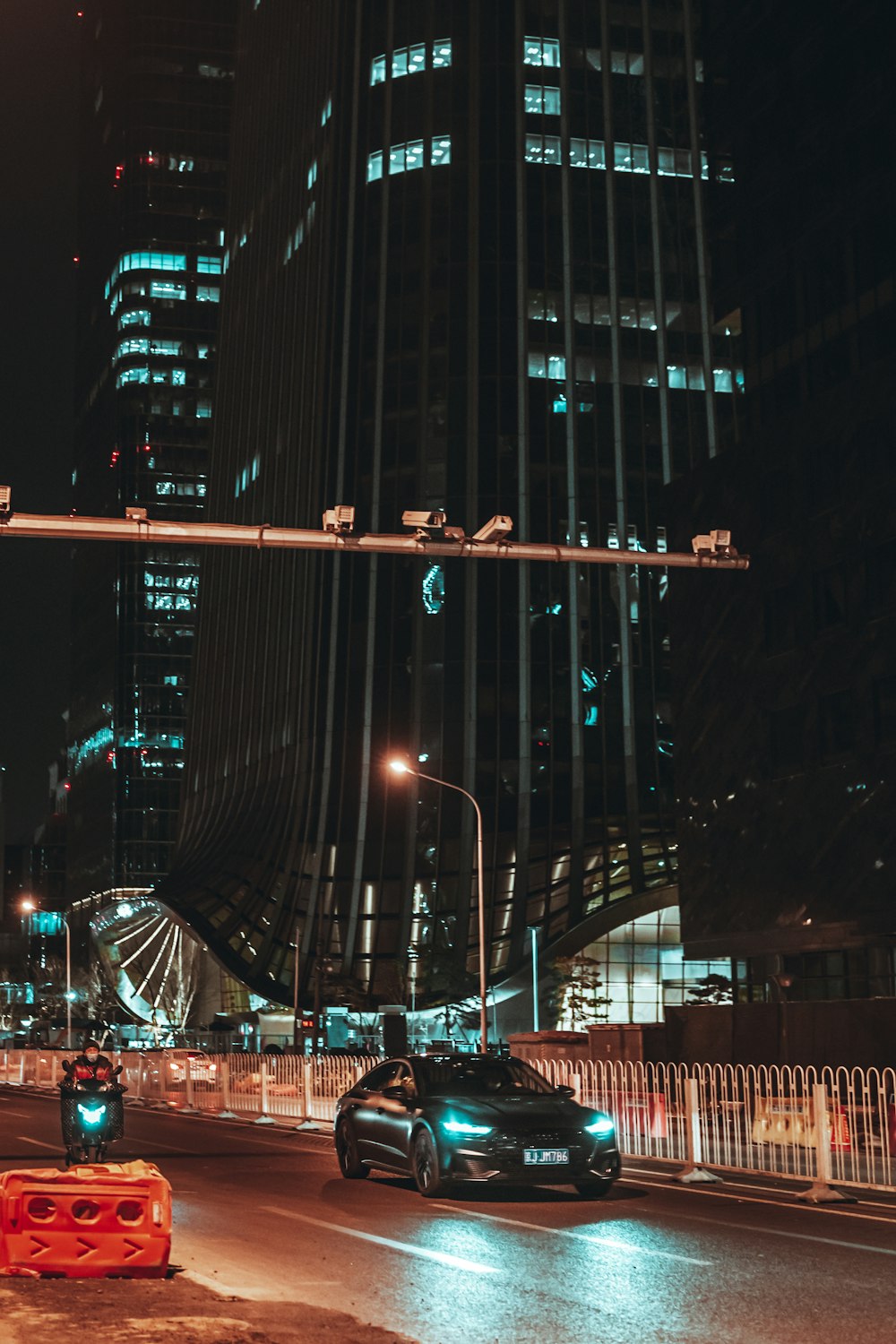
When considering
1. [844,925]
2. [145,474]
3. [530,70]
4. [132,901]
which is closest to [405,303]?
[530,70]

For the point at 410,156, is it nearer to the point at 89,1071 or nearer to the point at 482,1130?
the point at 89,1071

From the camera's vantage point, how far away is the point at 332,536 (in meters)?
19.4

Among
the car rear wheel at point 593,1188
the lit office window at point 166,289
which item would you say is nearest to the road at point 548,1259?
the car rear wheel at point 593,1188

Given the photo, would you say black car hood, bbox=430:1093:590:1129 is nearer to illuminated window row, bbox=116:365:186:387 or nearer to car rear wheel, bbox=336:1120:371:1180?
car rear wheel, bbox=336:1120:371:1180

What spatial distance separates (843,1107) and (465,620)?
210 feet

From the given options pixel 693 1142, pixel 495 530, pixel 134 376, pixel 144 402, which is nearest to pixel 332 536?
pixel 495 530

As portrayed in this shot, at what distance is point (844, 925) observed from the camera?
4222cm

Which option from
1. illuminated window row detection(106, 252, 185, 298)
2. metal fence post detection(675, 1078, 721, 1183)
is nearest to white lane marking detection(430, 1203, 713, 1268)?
metal fence post detection(675, 1078, 721, 1183)

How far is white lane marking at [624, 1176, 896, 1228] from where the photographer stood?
608 inches

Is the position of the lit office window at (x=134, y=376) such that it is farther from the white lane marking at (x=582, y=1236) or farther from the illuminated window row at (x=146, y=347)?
the white lane marking at (x=582, y=1236)

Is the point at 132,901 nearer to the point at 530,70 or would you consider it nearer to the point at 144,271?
the point at 530,70

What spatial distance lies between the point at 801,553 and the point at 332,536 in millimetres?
28565

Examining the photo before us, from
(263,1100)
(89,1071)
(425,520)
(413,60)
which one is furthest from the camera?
(413,60)

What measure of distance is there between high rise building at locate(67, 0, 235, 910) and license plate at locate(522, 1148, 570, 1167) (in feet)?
468
